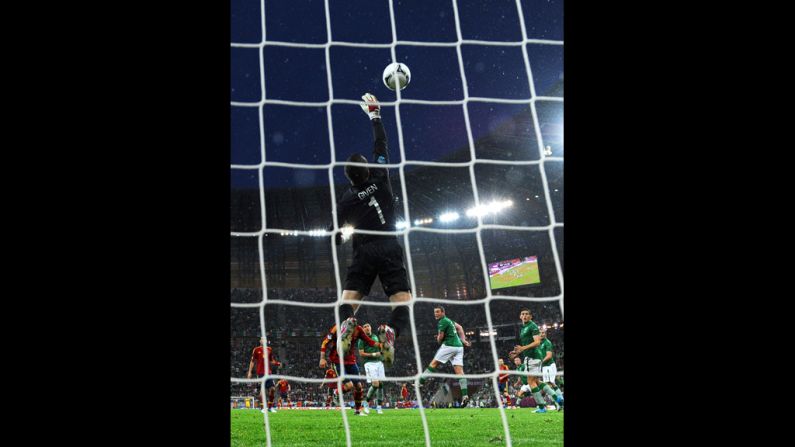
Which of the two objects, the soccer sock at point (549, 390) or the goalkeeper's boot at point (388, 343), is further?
the soccer sock at point (549, 390)

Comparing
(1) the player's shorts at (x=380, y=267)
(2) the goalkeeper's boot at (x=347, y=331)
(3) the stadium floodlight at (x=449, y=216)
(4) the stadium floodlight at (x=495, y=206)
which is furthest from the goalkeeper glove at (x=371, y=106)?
(3) the stadium floodlight at (x=449, y=216)

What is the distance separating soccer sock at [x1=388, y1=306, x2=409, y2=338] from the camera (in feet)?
12.5

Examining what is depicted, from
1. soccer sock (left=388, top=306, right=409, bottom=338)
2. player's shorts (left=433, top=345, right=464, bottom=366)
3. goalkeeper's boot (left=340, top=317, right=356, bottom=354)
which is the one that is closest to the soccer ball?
soccer sock (left=388, top=306, right=409, bottom=338)

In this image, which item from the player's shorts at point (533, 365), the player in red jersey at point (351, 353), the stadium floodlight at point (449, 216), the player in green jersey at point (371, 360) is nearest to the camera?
the player in red jersey at point (351, 353)

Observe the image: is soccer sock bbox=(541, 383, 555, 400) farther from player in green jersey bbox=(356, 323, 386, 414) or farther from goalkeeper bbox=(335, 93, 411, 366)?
goalkeeper bbox=(335, 93, 411, 366)

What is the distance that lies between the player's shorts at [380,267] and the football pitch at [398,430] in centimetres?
88

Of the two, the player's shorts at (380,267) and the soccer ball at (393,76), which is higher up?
the soccer ball at (393,76)

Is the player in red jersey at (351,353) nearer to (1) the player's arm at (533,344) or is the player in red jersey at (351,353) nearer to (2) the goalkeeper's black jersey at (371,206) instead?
(2) the goalkeeper's black jersey at (371,206)

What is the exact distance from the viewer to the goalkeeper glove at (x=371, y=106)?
3.74m

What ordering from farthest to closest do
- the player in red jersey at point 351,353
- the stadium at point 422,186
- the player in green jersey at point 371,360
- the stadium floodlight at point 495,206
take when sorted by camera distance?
the stadium floodlight at point 495,206 < the stadium at point 422,186 < the player in green jersey at point 371,360 < the player in red jersey at point 351,353
